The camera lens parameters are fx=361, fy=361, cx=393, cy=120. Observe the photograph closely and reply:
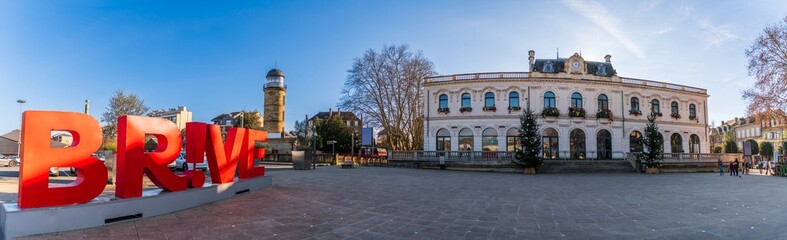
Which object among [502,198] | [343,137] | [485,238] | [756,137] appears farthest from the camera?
[756,137]

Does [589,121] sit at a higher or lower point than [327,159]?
higher

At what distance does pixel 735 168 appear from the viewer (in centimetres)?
2414

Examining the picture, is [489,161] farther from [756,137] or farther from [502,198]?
[756,137]

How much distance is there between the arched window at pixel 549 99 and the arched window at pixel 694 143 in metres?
15.2

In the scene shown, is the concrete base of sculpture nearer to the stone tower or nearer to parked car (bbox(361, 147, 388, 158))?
parked car (bbox(361, 147, 388, 158))

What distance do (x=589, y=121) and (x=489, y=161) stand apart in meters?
11.4

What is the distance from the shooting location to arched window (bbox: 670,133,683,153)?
111 feet

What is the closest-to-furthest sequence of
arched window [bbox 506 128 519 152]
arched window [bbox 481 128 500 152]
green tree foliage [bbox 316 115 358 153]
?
1. arched window [bbox 506 128 519 152]
2. arched window [bbox 481 128 500 152]
3. green tree foliage [bbox 316 115 358 153]

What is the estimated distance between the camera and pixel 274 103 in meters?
58.8

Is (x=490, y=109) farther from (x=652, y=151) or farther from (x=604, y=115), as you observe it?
(x=652, y=151)

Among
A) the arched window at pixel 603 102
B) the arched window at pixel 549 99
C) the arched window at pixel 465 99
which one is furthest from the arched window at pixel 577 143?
the arched window at pixel 465 99

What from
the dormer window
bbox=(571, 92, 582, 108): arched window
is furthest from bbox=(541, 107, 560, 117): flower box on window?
the dormer window

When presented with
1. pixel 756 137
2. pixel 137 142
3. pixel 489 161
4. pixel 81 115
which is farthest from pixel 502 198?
pixel 756 137

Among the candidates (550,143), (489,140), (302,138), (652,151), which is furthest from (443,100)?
(302,138)
